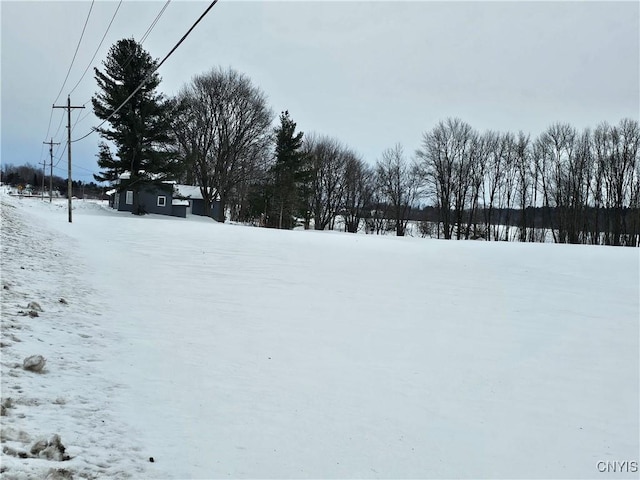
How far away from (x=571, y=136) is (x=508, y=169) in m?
7.86

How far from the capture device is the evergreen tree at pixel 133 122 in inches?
1436

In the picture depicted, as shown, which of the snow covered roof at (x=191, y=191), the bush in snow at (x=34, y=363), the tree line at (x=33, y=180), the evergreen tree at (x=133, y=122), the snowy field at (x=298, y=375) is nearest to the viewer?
the snowy field at (x=298, y=375)

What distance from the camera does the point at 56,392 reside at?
12.6ft

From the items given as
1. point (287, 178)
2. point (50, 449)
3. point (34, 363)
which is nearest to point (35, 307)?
point (34, 363)

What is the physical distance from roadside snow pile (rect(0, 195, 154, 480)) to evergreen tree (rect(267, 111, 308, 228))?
124 feet

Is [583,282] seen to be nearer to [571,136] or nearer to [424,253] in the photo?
[424,253]

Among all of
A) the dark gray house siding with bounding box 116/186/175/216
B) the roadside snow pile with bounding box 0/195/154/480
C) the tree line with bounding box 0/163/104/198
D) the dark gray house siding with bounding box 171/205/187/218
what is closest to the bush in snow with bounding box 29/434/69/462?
the roadside snow pile with bounding box 0/195/154/480

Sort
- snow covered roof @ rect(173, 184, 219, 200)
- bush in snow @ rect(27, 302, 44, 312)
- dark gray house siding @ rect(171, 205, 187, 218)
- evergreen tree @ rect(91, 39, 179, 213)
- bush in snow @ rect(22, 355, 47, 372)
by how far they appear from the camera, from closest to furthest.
Result: bush in snow @ rect(22, 355, 47, 372)
bush in snow @ rect(27, 302, 44, 312)
evergreen tree @ rect(91, 39, 179, 213)
dark gray house siding @ rect(171, 205, 187, 218)
snow covered roof @ rect(173, 184, 219, 200)

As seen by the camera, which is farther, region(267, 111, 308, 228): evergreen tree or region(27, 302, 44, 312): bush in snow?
region(267, 111, 308, 228): evergreen tree

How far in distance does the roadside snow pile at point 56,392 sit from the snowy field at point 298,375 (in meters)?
0.02

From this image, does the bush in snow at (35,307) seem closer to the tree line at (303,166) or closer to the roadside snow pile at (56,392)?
the roadside snow pile at (56,392)

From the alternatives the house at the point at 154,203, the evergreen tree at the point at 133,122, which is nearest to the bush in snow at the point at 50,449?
the evergreen tree at the point at 133,122

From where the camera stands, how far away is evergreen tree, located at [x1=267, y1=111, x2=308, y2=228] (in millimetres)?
44812

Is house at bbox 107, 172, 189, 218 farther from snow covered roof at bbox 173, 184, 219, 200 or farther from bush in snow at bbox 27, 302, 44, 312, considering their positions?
bush in snow at bbox 27, 302, 44, 312
